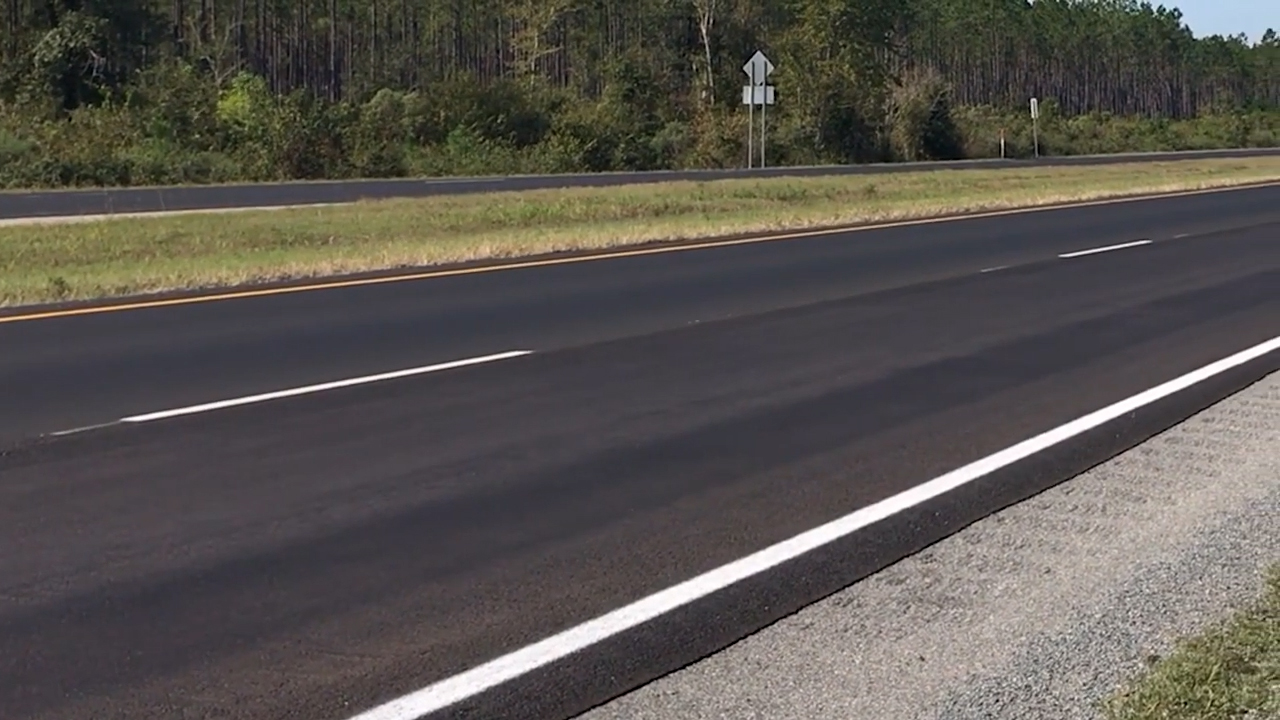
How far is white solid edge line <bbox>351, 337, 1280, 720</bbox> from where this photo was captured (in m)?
5.33

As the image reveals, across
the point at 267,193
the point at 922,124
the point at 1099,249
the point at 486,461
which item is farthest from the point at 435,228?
the point at 922,124

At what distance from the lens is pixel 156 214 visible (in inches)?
1284

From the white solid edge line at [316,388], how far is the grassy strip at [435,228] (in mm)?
6046

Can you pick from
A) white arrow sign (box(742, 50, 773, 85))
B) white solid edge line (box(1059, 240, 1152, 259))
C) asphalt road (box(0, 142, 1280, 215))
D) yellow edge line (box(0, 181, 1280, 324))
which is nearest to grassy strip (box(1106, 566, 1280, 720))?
yellow edge line (box(0, 181, 1280, 324))

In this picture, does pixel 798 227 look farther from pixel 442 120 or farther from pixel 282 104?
pixel 442 120

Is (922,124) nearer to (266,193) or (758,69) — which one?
(758,69)

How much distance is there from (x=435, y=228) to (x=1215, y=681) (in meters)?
23.6

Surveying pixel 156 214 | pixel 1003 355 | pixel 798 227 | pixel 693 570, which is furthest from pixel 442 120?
pixel 693 570

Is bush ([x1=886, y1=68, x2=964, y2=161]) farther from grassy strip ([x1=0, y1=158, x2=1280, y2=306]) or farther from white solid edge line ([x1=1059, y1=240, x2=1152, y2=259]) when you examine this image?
white solid edge line ([x1=1059, y1=240, x2=1152, y2=259])

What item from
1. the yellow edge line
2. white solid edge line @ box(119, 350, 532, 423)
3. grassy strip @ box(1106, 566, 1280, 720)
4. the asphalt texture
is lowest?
grassy strip @ box(1106, 566, 1280, 720)

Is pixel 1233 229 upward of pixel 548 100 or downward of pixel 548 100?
downward

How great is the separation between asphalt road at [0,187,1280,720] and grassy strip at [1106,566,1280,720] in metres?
1.41

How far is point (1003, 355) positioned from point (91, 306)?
26.5ft

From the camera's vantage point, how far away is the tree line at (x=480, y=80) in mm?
52312
